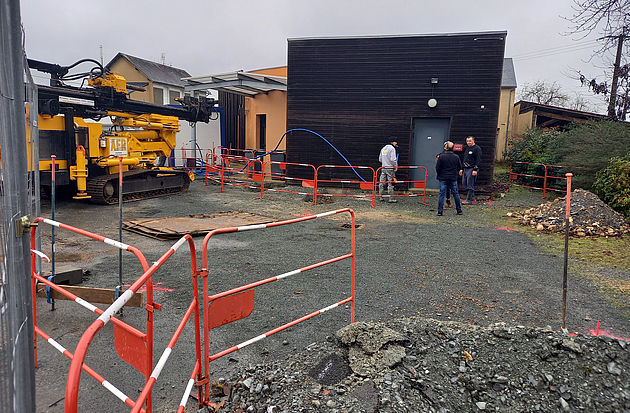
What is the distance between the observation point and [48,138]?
11000 millimetres

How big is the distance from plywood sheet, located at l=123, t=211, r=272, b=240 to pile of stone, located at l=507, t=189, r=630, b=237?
6565mm

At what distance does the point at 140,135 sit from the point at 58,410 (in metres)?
12.0

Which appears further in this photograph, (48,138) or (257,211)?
(257,211)

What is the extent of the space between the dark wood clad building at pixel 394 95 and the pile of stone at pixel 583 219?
4498mm

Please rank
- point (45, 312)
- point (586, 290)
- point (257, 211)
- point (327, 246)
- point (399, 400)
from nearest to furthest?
point (399, 400)
point (45, 312)
point (586, 290)
point (327, 246)
point (257, 211)

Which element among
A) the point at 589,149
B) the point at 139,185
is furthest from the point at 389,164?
the point at 139,185

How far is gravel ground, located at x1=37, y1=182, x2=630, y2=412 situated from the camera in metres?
4.13

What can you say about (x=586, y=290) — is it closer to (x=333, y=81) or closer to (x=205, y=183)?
(x=333, y=81)

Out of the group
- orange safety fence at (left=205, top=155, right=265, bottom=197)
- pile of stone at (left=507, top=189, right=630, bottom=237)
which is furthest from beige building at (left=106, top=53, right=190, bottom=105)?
pile of stone at (left=507, top=189, right=630, bottom=237)

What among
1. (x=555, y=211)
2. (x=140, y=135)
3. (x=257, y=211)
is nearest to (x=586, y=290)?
(x=555, y=211)

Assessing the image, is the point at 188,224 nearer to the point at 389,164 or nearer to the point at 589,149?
the point at 389,164

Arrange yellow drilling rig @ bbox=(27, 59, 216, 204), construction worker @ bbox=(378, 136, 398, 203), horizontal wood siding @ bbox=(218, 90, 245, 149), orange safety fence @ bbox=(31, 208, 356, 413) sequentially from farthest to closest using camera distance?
horizontal wood siding @ bbox=(218, 90, 245, 149), construction worker @ bbox=(378, 136, 398, 203), yellow drilling rig @ bbox=(27, 59, 216, 204), orange safety fence @ bbox=(31, 208, 356, 413)

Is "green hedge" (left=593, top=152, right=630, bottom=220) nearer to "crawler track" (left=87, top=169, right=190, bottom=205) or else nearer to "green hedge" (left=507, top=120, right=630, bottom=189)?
"green hedge" (left=507, top=120, right=630, bottom=189)

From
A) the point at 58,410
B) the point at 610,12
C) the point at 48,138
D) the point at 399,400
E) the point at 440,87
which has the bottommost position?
the point at 58,410
